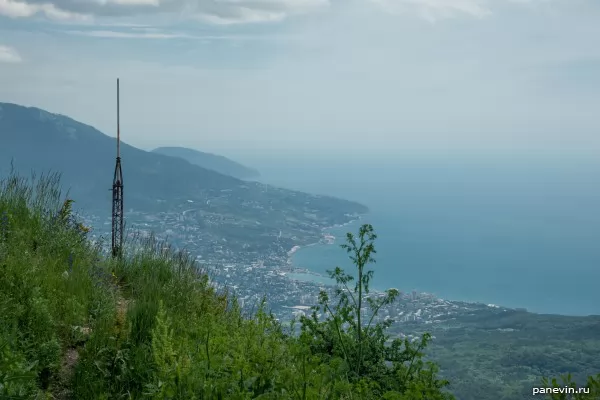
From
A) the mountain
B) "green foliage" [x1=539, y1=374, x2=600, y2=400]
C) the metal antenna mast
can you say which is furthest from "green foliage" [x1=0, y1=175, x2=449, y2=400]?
the mountain

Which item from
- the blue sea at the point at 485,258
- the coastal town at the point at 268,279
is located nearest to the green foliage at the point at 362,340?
the coastal town at the point at 268,279

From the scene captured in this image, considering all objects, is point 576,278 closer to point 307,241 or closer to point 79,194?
point 307,241

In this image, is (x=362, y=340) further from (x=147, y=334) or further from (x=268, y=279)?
(x=268, y=279)

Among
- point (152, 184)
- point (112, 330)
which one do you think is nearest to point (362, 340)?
point (112, 330)

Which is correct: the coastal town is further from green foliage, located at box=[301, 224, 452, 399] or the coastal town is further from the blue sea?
the blue sea

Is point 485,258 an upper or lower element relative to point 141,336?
lower
